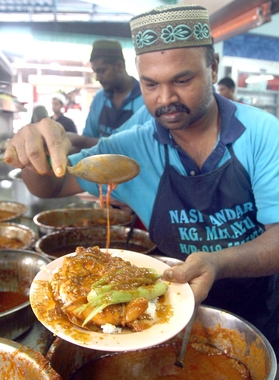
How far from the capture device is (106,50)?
155 inches

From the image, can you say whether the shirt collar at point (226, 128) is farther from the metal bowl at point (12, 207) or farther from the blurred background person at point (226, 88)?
the blurred background person at point (226, 88)

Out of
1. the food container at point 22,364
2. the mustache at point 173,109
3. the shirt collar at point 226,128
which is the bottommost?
the food container at point 22,364

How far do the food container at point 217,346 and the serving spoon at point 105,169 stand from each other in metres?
0.71

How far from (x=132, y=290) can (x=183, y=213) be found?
825 mm

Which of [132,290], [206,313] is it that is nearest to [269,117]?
[206,313]

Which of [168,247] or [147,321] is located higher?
[147,321]

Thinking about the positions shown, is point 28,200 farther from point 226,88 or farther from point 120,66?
point 226,88

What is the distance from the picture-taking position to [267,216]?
182 cm

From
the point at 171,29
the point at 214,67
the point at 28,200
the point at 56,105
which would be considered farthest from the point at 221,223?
the point at 56,105

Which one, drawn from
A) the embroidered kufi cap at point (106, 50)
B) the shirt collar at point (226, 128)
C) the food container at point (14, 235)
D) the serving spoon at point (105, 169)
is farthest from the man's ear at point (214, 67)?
the embroidered kufi cap at point (106, 50)

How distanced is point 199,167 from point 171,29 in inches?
30.5

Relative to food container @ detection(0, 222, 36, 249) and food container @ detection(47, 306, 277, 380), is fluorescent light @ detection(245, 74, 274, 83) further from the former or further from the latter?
food container @ detection(47, 306, 277, 380)

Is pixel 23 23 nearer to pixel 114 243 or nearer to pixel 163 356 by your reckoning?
pixel 114 243

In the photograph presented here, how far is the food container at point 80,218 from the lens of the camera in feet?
9.95
